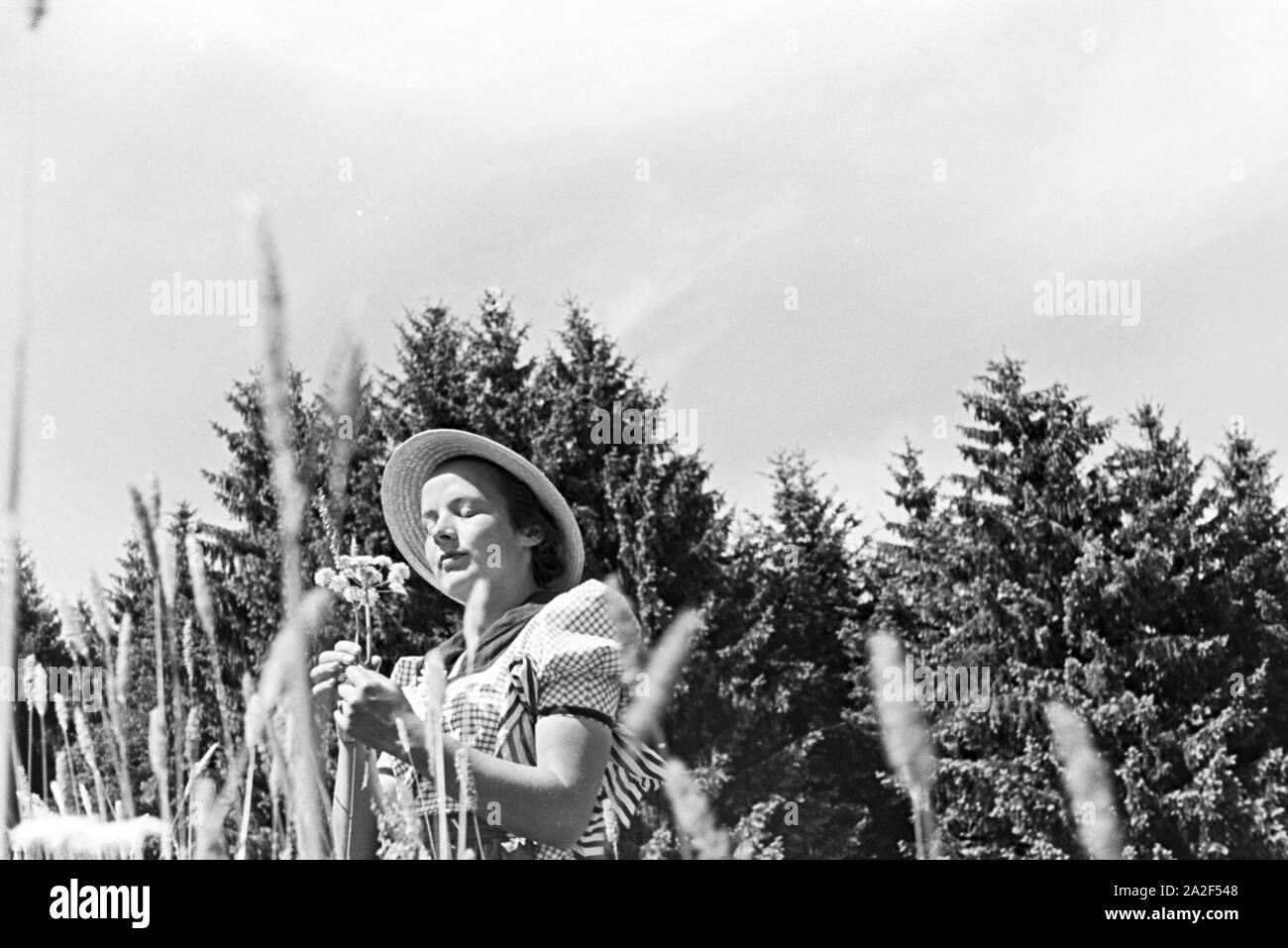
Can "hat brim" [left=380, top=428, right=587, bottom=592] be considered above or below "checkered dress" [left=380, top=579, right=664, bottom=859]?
above

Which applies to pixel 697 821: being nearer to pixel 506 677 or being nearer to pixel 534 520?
pixel 506 677

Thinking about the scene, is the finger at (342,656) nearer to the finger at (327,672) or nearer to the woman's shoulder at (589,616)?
the finger at (327,672)

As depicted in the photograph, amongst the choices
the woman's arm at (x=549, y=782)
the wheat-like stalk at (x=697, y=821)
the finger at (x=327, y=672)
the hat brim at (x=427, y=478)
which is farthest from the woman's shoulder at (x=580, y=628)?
the wheat-like stalk at (x=697, y=821)

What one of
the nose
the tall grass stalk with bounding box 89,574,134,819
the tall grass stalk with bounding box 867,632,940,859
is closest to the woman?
the nose

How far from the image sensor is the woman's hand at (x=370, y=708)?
5.00 feet

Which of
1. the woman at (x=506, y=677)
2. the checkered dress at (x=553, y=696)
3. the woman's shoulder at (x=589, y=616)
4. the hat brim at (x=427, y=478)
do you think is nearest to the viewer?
the woman at (x=506, y=677)

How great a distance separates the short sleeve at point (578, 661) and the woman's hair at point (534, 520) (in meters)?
0.32

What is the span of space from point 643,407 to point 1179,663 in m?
7.82

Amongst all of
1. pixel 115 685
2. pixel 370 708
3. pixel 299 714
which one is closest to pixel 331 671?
pixel 370 708

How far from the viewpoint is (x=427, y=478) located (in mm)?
2385

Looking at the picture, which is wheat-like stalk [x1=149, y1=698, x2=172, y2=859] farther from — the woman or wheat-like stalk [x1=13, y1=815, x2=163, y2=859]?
the woman

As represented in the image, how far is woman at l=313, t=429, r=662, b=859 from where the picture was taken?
5.36ft
